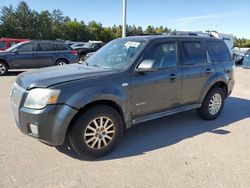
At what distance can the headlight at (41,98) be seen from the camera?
10.9ft

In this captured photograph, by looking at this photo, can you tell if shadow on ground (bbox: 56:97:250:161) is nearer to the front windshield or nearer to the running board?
the running board

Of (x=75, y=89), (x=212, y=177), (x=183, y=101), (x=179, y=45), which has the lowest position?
(x=212, y=177)

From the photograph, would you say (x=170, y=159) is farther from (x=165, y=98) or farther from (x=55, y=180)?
(x=55, y=180)

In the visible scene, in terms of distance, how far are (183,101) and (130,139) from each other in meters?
1.28

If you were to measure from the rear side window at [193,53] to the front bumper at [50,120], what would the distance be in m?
2.52

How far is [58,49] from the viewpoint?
518 inches

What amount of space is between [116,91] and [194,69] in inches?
75.9

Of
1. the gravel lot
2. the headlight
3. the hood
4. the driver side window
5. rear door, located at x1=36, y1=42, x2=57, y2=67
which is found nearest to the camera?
the gravel lot

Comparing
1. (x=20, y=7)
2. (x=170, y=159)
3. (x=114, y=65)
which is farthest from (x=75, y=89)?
(x=20, y=7)

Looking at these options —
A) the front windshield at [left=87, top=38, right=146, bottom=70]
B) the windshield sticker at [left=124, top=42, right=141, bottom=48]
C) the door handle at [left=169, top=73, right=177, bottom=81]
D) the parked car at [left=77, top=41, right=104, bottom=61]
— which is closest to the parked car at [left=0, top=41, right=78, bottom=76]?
the parked car at [left=77, top=41, right=104, bottom=61]

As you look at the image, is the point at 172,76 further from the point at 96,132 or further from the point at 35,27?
the point at 35,27

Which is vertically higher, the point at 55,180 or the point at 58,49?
the point at 58,49

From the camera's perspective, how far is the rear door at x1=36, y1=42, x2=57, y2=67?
12.6m

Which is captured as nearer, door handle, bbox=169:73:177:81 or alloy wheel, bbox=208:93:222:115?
door handle, bbox=169:73:177:81
